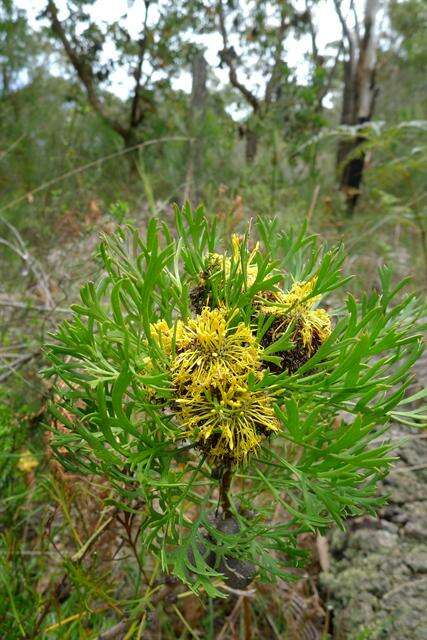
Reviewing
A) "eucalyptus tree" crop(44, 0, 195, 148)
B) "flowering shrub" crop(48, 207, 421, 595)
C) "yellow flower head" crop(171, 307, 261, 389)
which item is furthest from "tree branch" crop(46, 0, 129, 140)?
"yellow flower head" crop(171, 307, 261, 389)

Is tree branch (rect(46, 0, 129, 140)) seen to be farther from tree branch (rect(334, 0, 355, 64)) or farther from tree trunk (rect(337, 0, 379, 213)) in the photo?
tree branch (rect(334, 0, 355, 64))

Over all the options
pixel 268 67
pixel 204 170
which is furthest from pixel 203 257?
pixel 268 67

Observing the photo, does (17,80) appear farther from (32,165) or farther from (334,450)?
(334,450)

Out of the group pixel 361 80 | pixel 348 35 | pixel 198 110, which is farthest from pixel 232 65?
pixel 198 110

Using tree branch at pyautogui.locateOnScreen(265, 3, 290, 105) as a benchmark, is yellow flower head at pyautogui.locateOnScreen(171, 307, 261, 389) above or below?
below

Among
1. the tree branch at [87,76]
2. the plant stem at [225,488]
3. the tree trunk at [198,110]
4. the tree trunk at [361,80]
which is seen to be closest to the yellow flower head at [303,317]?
the plant stem at [225,488]

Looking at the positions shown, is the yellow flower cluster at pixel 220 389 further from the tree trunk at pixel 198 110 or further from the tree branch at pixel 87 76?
the tree branch at pixel 87 76
